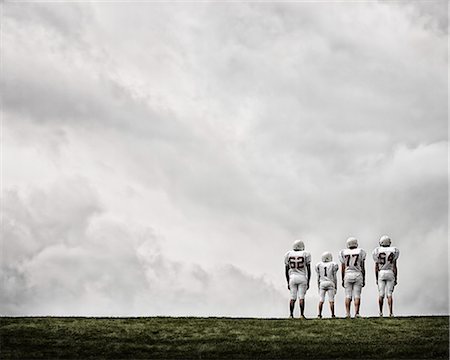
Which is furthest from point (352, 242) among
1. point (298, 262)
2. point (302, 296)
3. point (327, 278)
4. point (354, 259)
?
point (302, 296)

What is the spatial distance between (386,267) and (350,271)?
1.19 m

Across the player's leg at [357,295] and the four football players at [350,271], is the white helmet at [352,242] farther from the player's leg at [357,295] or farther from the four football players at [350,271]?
the player's leg at [357,295]

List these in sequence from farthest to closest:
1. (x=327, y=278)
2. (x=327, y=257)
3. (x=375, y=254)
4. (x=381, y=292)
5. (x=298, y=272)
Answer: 1. (x=327, y=257)
2. (x=327, y=278)
3. (x=375, y=254)
4. (x=298, y=272)
5. (x=381, y=292)

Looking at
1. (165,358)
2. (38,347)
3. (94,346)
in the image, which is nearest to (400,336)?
(165,358)

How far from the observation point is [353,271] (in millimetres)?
27703

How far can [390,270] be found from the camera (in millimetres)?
27609

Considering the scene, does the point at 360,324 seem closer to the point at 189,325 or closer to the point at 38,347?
the point at 189,325

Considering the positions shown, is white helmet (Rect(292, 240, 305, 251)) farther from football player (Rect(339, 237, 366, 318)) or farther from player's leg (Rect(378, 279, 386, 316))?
player's leg (Rect(378, 279, 386, 316))

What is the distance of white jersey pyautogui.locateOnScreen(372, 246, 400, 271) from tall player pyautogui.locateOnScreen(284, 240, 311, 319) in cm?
233

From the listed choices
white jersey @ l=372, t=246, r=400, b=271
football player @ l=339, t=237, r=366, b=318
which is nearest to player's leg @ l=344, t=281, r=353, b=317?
football player @ l=339, t=237, r=366, b=318

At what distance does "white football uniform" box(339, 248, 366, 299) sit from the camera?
27.6 meters

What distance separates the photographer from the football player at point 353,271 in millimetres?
27641

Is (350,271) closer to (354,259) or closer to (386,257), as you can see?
(354,259)

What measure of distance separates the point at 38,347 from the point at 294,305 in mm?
9105
